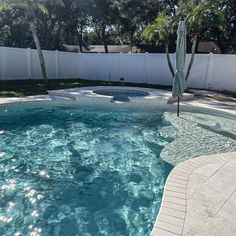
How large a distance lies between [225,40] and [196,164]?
19.7 metres

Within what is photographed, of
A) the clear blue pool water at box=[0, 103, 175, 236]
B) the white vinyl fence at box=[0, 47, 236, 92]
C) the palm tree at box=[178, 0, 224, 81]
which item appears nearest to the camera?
the clear blue pool water at box=[0, 103, 175, 236]

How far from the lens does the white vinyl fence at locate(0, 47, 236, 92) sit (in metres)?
14.1

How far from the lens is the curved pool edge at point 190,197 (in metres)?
2.86

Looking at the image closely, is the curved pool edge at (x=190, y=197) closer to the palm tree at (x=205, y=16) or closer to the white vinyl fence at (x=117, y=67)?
the palm tree at (x=205, y=16)

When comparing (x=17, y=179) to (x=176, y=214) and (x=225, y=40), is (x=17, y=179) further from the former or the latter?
(x=225, y=40)

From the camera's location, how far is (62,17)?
69.5 ft

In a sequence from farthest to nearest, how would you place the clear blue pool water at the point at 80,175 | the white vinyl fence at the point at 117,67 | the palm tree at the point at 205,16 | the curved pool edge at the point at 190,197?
the white vinyl fence at the point at 117,67, the palm tree at the point at 205,16, the clear blue pool water at the point at 80,175, the curved pool edge at the point at 190,197

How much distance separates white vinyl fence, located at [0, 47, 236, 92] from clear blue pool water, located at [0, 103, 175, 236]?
23.2 ft

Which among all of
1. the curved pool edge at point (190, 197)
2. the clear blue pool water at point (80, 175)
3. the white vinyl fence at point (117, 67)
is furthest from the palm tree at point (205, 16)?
the curved pool edge at point (190, 197)

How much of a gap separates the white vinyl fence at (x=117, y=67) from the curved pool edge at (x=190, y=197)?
10240 millimetres

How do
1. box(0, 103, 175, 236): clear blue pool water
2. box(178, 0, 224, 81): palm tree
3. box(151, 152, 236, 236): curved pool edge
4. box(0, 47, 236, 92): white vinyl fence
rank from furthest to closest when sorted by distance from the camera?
1. box(0, 47, 236, 92): white vinyl fence
2. box(178, 0, 224, 81): palm tree
3. box(0, 103, 175, 236): clear blue pool water
4. box(151, 152, 236, 236): curved pool edge

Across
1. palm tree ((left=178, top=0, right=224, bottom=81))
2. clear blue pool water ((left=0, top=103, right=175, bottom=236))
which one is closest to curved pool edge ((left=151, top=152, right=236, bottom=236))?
clear blue pool water ((left=0, top=103, right=175, bottom=236))

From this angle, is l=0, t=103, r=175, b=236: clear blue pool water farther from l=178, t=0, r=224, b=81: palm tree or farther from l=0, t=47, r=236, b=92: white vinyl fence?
l=0, t=47, r=236, b=92: white vinyl fence

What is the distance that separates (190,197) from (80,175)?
221cm
